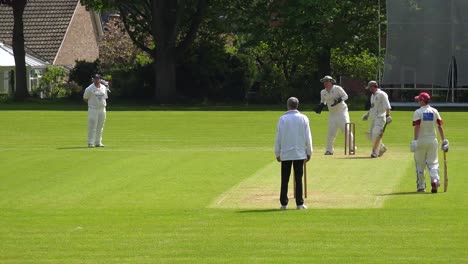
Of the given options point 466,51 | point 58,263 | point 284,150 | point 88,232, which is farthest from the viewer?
point 466,51

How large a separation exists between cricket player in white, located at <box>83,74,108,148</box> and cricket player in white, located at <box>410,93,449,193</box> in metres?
12.9

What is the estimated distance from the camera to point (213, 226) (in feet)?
54.2

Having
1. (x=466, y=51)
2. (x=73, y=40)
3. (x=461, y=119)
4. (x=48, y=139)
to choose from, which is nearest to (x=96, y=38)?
(x=73, y=40)

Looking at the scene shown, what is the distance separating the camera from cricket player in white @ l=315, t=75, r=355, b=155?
27.8 metres

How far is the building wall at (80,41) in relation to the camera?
8444 cm

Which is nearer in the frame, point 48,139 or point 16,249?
point 16,249

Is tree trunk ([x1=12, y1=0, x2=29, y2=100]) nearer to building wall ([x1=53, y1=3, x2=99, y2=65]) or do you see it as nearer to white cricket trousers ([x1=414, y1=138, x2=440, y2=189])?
building wall ([x1=53, y1=3, x2=99, y2=65])

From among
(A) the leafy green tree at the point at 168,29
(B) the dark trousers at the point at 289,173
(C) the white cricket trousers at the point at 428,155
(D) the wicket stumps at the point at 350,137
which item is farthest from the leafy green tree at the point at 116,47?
(B) the dark trousers at the point at 289,173

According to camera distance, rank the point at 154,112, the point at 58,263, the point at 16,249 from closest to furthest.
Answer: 1. the point at 58,263
2. the point at 16,249
3. the point at 154,112

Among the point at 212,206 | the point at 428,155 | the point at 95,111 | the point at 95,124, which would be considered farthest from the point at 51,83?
the point at 212,206

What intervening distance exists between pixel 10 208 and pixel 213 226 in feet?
13.3

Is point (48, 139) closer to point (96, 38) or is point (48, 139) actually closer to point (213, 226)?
point (213, 226)

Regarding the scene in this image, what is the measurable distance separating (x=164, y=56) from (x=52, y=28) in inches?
986

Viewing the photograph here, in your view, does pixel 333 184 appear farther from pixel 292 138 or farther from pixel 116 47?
pixel 116 47
